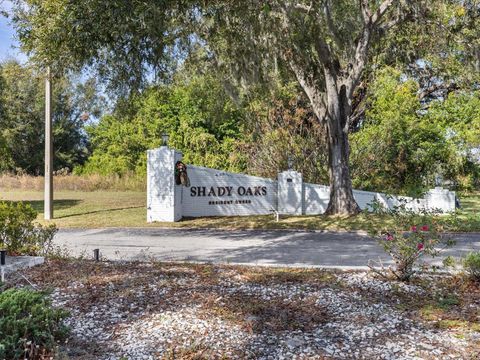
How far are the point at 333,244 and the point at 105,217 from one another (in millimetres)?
8582

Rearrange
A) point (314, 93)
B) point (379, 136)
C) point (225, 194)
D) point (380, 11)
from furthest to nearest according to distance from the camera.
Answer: point (379, 136), point (225, 194), point (314, 93), point (380, 11)

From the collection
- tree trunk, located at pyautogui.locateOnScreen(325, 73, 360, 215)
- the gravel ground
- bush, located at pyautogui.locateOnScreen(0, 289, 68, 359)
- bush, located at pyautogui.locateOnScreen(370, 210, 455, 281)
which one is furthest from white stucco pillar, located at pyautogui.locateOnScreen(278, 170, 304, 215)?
bush, located at pyautogui.locateOnScreen(0, 289, 68, 359)

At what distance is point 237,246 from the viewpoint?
9914 mm

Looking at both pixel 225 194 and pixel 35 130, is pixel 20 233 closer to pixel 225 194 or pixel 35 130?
pixel 225 194

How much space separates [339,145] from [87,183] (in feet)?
64.8

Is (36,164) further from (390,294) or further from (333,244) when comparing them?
(390,294)

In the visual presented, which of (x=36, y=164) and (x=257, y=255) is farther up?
(x=36, y=164)

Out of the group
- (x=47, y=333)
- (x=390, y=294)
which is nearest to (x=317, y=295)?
(x=390, y=294)

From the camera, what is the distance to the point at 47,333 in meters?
3.49

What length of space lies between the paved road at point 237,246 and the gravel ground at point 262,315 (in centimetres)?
204

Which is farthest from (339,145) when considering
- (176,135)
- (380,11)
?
(176,135)

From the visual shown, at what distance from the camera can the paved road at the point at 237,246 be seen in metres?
8.16

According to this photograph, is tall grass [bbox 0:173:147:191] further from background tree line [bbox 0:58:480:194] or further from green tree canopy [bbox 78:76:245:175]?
background tree line [bbox 0:58:480:194]

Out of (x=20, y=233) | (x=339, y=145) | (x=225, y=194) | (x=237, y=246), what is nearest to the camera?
(x=20, y=233)
